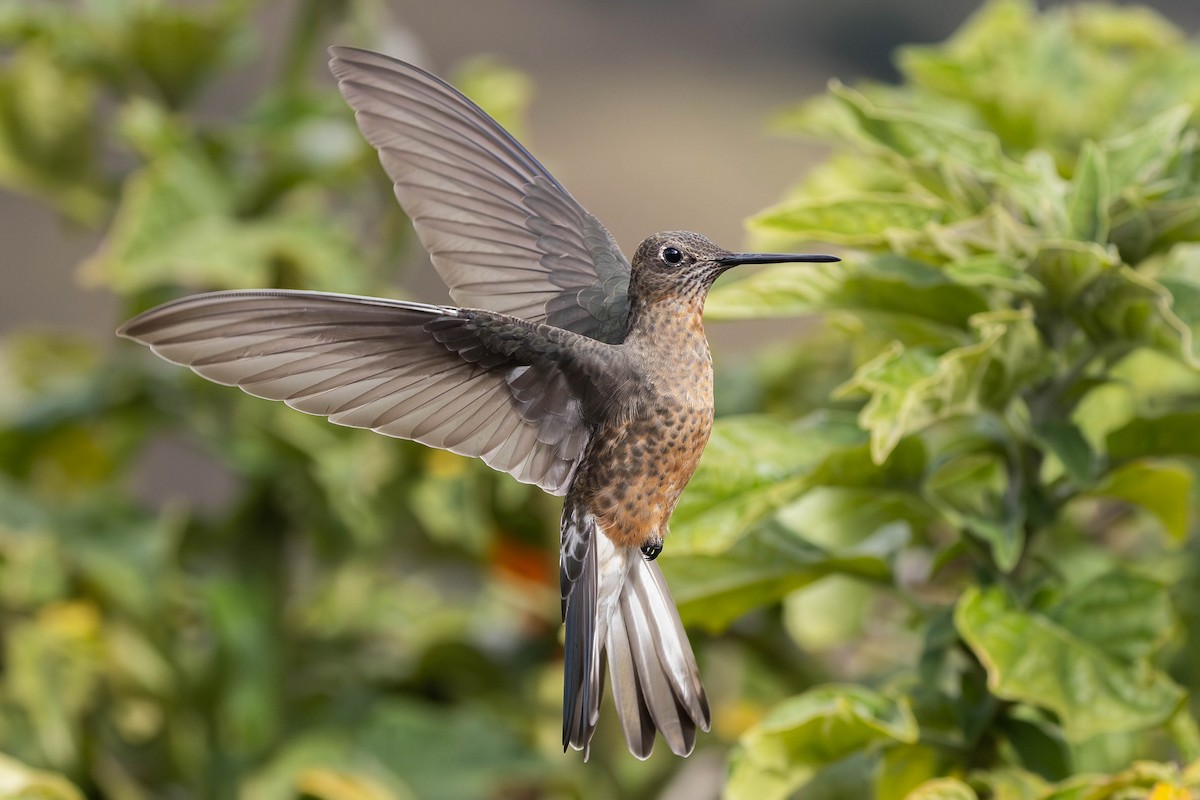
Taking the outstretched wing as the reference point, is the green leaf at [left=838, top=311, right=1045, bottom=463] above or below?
below

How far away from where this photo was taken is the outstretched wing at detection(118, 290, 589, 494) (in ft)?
1.63

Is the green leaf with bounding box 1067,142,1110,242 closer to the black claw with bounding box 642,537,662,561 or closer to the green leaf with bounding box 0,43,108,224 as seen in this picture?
the black claw with bounding box 642,537,662,561

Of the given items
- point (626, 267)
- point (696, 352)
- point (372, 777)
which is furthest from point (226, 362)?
point (372, 777)

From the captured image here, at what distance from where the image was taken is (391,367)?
59 centimetres

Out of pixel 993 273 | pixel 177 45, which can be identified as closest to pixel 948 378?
pixel 993 273

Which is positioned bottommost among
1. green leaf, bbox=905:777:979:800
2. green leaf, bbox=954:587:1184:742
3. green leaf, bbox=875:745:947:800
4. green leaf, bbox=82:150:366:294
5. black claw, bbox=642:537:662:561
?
green leaf, bbox=875:745:947:800

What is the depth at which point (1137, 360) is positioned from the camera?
1.23 meters

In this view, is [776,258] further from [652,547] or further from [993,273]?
[993,273]

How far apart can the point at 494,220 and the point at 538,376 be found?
165mm

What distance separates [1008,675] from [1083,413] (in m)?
0.37

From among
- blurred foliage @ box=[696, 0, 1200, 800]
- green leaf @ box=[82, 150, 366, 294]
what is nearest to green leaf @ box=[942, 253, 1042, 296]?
blurred foliage @ box=[696, 0, 1200, 800]

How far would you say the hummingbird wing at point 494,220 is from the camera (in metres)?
0.68

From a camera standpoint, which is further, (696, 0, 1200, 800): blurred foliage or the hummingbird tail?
(696, 0, 1200, 800): blurred foliage

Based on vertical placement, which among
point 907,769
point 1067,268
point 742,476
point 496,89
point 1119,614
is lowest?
point 907,769
